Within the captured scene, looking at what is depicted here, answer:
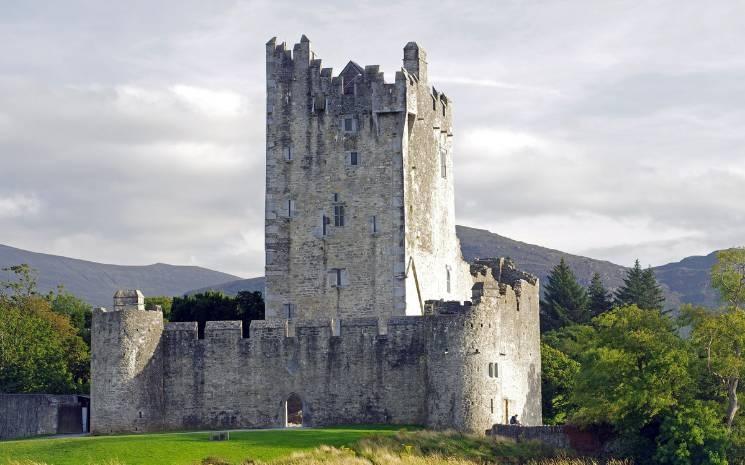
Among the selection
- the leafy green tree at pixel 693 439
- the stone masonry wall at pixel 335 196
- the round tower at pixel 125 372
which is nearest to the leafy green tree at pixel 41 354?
the round tower at pixel 125 372

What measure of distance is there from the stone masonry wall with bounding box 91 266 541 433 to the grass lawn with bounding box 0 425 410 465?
7.96 ft

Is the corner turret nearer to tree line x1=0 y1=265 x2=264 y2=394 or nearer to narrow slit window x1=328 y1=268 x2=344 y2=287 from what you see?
narrow slit window x1=328 y1=268 x2=344 y2=287

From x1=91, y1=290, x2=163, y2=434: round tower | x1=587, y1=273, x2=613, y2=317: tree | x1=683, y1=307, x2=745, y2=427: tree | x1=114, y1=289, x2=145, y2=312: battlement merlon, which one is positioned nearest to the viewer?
x1=683, y1=307, x2=745, y2=427: tree

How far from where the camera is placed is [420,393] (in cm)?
5731

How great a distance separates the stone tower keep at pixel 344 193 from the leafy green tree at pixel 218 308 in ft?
20.1

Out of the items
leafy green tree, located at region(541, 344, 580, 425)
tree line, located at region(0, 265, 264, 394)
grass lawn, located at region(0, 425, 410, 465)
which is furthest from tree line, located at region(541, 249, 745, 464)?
tree line, located at region(0, 265, 264, 394)

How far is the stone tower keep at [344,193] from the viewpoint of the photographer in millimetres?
63812

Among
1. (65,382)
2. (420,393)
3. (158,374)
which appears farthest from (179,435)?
(65,382)

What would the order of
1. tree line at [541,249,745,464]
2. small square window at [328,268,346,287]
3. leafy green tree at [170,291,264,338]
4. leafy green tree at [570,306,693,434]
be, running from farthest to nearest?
leafy green tree at [170,291,264,338], small square window at [328,268,346,287], leafy green tree at [570,306,693,434], tree line at [541,249,745,464]

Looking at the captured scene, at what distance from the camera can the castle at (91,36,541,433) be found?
5750 cm

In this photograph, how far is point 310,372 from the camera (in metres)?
58.6

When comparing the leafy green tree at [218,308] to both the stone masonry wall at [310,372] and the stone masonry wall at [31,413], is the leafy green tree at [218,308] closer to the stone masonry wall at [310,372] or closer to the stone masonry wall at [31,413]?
the stone masonry wall at [31,413]

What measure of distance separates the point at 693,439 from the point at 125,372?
68.5ft

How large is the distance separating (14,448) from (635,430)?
21.6 meters
